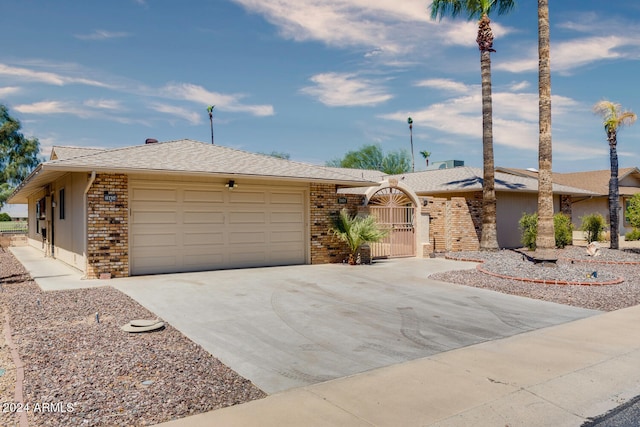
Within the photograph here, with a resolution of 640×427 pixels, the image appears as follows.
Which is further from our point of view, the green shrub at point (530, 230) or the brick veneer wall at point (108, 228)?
the green shrub at point (530, 230)

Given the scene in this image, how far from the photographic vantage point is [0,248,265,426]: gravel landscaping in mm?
3920

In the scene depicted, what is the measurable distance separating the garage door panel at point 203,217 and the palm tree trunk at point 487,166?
1138cm

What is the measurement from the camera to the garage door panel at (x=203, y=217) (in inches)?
506

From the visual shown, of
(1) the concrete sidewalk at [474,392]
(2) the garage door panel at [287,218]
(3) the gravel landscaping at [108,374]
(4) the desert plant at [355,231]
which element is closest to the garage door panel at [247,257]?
(2) the garage door panel at [287,218]

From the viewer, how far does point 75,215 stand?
13078mm

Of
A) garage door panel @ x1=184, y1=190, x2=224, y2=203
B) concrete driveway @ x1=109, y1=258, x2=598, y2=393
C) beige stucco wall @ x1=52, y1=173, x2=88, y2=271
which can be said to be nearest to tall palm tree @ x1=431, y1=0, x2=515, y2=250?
→ concrete driveway @ x1=109, y1=258, x2=598, y2=393

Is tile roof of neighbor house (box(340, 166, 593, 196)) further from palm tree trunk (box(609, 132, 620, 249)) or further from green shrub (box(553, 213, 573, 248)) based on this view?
palm tree trunk (box(609, 132, 620, 249))

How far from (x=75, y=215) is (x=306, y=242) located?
7104 millimetres

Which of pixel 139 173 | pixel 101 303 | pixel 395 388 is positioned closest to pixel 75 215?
pixel 139 173

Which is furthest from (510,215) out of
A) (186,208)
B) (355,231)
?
(186,208)

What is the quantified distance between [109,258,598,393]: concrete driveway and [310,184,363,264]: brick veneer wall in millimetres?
2887

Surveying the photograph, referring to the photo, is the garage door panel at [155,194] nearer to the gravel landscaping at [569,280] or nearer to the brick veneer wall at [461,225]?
the gravel landscaping at [569,280]

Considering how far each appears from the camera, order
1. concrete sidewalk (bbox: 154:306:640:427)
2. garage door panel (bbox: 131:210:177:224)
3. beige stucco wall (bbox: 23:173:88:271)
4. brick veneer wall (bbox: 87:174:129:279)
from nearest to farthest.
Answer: concrete sidewalk (bbox: 154:306:640:427) → brick veneer wall (bbox: 87:174:129:279) → garage door panel (bbox: 131:210:177:224) → beige stucco wall (bbox: 23:173:88:271)

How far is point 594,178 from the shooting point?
3297cm
